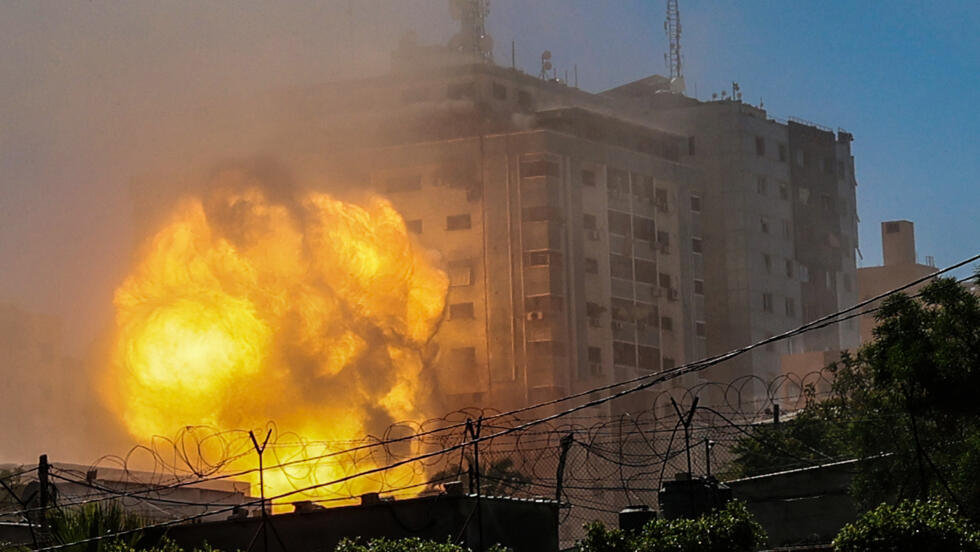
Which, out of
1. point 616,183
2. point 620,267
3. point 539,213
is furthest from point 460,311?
point 616,183

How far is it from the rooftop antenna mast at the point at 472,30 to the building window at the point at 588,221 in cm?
2216

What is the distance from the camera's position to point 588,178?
481ft

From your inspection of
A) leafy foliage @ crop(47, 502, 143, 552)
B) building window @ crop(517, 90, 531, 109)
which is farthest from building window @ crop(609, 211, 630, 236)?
leafy foliage @ crop(47, 502, 143, 552)

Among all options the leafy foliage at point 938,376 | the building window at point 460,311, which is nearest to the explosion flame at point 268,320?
the building window at point 460,311

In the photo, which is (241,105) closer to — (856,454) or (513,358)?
(513,358)

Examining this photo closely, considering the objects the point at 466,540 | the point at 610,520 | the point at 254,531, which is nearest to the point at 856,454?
the point at 466,540

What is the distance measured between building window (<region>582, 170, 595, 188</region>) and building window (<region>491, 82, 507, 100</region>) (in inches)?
401

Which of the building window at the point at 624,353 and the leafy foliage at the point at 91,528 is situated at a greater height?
the building window at the point at 624,353

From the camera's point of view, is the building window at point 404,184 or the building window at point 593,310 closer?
the building window at point 404,184

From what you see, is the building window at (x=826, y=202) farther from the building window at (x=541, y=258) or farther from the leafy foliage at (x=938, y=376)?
the leafy foliage at (x=938, y=376)

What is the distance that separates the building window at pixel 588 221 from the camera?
479 feet

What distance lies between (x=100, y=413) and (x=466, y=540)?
7046 cm

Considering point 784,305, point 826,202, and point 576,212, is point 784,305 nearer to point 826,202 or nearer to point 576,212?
point 826,202

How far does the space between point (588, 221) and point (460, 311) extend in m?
13.7
